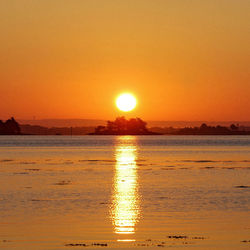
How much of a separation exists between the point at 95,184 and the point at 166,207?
16.1 meters

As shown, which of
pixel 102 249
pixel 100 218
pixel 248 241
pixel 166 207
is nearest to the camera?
pixel 102 249

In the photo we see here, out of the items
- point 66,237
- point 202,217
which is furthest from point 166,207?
point 66,237

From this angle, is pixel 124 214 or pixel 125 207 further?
pixel 125 207

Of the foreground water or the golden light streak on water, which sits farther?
the golden light streak on water

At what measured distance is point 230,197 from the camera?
127ft

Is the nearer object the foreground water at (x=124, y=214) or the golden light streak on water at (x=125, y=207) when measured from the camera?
the foreground water at (x=124, y=214)

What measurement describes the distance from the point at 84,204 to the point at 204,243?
12854 mm

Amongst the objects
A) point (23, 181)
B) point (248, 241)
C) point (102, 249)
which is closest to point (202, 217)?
point (248, 241)

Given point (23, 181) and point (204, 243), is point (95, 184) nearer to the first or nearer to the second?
point (23, 181)

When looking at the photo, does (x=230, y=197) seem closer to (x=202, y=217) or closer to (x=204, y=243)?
(x=202, y=217)

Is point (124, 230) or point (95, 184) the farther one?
point (95, 184)

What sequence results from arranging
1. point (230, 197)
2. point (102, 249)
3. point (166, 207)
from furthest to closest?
1. point (230, 197)
2. point (166, 207)
3. point (102, 249)

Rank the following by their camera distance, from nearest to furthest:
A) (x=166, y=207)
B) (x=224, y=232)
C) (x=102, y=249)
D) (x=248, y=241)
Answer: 1. (x=102, y=249)
2. (x=248, y=241)
3. (x=224, y=232)
4. (x=166, y=207)

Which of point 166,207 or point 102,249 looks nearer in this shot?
point 102,249
